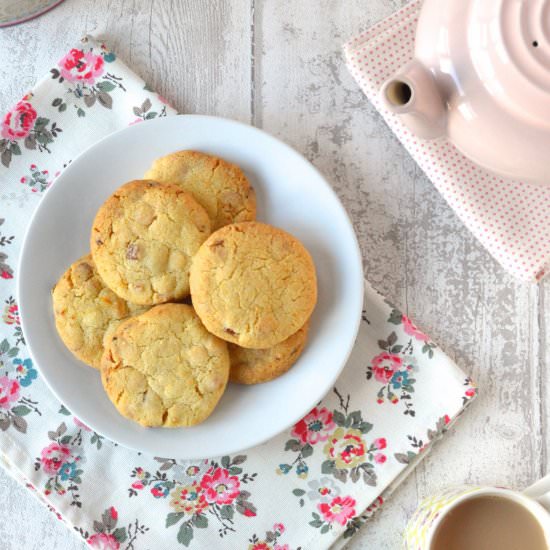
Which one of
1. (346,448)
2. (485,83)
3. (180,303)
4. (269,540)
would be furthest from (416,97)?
(269,540)

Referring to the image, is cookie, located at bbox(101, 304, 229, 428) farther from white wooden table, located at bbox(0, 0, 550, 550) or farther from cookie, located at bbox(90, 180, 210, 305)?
white wooden table, located at bbox(0, 0, 550, 550)

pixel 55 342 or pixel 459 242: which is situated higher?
pixel 55 342

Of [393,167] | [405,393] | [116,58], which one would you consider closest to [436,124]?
[393,167]

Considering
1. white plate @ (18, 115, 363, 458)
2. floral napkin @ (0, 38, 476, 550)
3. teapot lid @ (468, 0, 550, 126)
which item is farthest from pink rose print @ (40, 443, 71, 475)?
teapot lid @ (468, 0, 550, 126)

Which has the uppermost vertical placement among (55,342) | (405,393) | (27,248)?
(27,248)

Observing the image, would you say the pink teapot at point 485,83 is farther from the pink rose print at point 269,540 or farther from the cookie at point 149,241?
the pink rose print at point 269,540

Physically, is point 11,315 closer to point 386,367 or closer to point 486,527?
point 386,367

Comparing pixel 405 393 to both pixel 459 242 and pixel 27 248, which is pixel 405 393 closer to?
pixel 459 242

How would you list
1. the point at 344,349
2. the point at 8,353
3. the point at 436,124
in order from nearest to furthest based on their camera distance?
the point at 436,124
the point at 344,349
the point at 8,353
